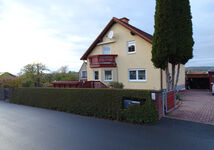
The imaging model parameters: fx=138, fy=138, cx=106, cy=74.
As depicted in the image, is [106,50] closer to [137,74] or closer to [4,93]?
[137,74]

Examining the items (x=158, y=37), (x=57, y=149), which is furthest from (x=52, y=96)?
(x=158, y=37)

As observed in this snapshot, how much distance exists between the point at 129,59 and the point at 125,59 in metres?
0.50

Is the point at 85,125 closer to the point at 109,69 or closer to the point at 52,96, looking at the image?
the point at 52,96

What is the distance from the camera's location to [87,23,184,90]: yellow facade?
1291cm

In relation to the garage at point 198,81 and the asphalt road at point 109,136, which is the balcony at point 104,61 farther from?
the garage at point 198,81

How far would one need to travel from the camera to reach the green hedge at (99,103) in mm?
6117

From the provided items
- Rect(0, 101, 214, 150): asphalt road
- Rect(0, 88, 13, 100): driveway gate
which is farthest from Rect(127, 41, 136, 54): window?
Rect(0, 88, 13, 100): driveway gate

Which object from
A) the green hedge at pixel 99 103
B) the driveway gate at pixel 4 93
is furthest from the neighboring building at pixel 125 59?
the driveway gate at pixel 4 93

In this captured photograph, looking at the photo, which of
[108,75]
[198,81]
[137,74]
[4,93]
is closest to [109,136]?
[137,74]

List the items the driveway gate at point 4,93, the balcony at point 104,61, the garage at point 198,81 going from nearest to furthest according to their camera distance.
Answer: the balcony at point 104,61, the driveway gate at point 4,93, the garage at point 198,81

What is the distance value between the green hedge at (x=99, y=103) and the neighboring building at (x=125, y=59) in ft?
21.3

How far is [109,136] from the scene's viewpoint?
187 inches

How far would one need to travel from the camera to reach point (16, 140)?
181 inches

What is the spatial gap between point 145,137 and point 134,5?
37.9 ft
